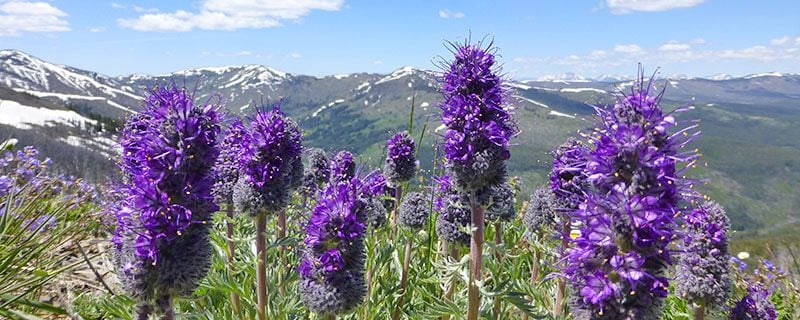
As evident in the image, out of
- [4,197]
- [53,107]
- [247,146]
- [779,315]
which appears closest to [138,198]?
[247,146]

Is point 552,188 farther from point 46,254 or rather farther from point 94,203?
point 94,203

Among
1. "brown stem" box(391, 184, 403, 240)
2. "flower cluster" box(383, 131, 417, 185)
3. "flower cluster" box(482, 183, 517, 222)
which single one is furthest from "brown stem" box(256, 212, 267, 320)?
"flower cluster" box(383, 131, 417, 185)

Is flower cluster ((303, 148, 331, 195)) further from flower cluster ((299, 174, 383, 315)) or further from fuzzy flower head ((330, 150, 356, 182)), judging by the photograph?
flower cluster ((299, 174, 383, 315))

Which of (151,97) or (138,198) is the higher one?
(151,97)

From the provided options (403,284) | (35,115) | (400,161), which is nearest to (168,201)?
(403,284)

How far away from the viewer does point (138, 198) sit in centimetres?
420

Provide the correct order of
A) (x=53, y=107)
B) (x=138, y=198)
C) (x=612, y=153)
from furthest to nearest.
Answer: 1. (x=53, y=107)
2. (x=138, y=198)
3. (x=612, y=153)

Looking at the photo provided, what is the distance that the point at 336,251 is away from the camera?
16.8 ft

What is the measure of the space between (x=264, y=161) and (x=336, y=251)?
1.52 m

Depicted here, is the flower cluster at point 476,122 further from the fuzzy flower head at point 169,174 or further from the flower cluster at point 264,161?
the fuzzy flower head at point 169,174

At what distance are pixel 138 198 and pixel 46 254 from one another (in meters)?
3.10

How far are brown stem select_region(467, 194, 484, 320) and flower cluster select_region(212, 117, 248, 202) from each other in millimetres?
2736

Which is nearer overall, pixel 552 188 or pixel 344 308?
pixel 344 308

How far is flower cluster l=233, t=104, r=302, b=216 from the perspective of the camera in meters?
5.93
